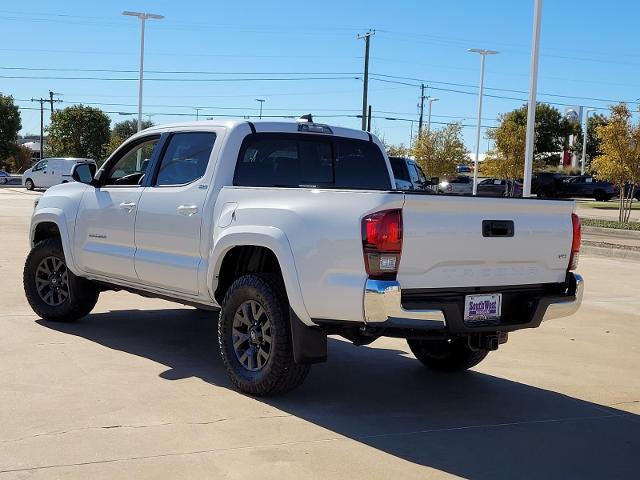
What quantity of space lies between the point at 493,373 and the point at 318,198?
8.42 ft

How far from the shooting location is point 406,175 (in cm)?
2089

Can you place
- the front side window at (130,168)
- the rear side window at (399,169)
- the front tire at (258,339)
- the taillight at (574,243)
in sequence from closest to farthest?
the front tire at (258,339), the taillight at (574,243), the front side window at (130,168), the rear side window at (399,169)

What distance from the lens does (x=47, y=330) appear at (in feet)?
24.5

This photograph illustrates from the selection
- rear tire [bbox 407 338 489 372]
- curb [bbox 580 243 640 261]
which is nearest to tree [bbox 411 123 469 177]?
curb [bbox 580 243 640 261]

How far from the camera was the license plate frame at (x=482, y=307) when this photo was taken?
16.7 ft

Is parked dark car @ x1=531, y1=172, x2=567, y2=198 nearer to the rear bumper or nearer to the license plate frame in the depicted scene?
the rear bumper

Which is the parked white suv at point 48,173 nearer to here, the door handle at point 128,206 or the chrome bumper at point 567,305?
the door handle at point 128,206

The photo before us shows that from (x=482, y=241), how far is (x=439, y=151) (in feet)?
150

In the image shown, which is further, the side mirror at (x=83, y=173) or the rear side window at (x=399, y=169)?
the rear side window at (x=399, y=169)

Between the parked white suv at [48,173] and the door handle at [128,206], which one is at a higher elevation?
the door handle at [128,206]

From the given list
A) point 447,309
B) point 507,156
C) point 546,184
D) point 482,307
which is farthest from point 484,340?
point 546,184

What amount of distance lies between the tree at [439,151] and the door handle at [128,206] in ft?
143

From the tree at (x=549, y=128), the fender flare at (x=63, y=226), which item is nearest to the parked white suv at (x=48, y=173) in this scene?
the fender flare at (x=63, y=226)

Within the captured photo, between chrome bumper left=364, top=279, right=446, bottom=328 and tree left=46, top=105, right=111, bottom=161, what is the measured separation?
7089 centimetres
